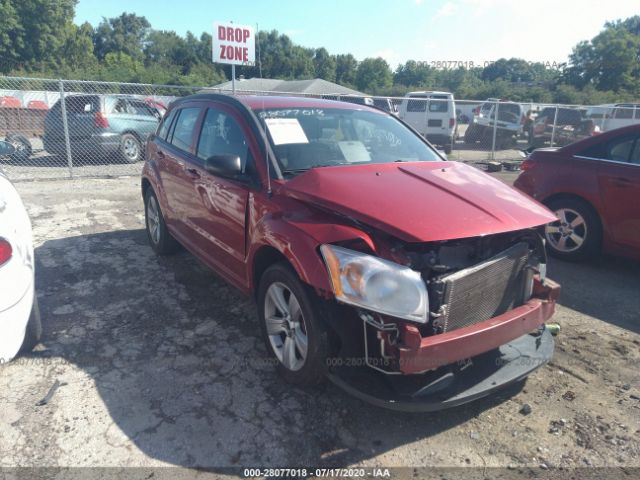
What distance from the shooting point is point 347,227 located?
2.47 metres

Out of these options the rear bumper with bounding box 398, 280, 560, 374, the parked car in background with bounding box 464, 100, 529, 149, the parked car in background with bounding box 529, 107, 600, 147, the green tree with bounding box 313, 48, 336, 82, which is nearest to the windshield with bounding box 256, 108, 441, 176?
the rear bumper with bounding box 398, 280, 560, 374

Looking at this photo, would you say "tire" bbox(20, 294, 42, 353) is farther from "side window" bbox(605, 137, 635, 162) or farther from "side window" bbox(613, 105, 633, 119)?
"side window" bbox(613, 105, 633, 119)

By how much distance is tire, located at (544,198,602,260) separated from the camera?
5.10 meters

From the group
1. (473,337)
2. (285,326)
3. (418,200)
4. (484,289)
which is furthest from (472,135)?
(473,337)

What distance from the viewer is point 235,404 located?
278 cm

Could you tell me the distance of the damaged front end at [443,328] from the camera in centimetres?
225

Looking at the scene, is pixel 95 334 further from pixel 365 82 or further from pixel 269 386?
pixel 365 82

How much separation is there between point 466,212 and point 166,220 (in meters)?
3.45

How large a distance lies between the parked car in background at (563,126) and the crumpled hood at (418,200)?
1493cm

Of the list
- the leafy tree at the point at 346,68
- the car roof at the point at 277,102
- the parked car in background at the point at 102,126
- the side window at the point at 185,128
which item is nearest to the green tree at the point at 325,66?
the leafy tree at the point at 346,68

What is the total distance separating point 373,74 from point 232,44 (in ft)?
232

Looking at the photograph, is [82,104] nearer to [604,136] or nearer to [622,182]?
[604,136]

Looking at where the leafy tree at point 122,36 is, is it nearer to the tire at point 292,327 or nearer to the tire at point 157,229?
the tire at point 157,229

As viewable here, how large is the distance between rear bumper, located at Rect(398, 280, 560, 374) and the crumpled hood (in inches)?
19.3
